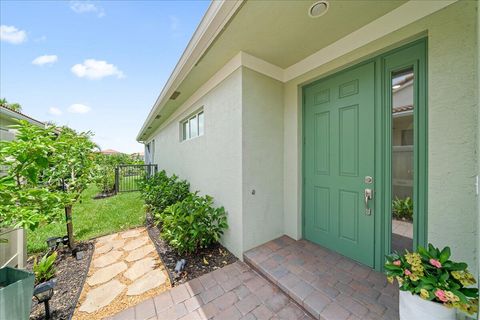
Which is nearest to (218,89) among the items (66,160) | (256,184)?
(256,184)

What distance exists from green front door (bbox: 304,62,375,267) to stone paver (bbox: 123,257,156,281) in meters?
2.47

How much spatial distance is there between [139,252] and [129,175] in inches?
308

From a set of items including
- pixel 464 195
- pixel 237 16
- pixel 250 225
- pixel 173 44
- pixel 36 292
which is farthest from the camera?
pixel 173 44

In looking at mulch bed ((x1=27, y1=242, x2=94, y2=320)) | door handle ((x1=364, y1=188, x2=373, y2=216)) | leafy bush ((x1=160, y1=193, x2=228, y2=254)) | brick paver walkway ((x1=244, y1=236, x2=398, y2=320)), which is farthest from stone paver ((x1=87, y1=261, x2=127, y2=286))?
door handle ((x1=364, y1=188, x2=373, y2=216))

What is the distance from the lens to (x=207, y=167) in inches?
145

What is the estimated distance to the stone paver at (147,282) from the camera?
213cm

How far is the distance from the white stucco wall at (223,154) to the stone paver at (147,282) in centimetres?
106

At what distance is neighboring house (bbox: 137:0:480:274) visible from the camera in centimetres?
157

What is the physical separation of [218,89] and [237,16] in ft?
4.78

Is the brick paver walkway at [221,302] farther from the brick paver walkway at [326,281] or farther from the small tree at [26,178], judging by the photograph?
the small tree at [26,178]

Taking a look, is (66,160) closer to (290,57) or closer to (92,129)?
(92,129)

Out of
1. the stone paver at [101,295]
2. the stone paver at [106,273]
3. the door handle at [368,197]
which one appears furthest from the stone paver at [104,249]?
the door handle at [368,197]

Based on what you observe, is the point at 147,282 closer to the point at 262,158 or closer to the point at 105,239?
the point at 105,239

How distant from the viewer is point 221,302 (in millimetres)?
1881
